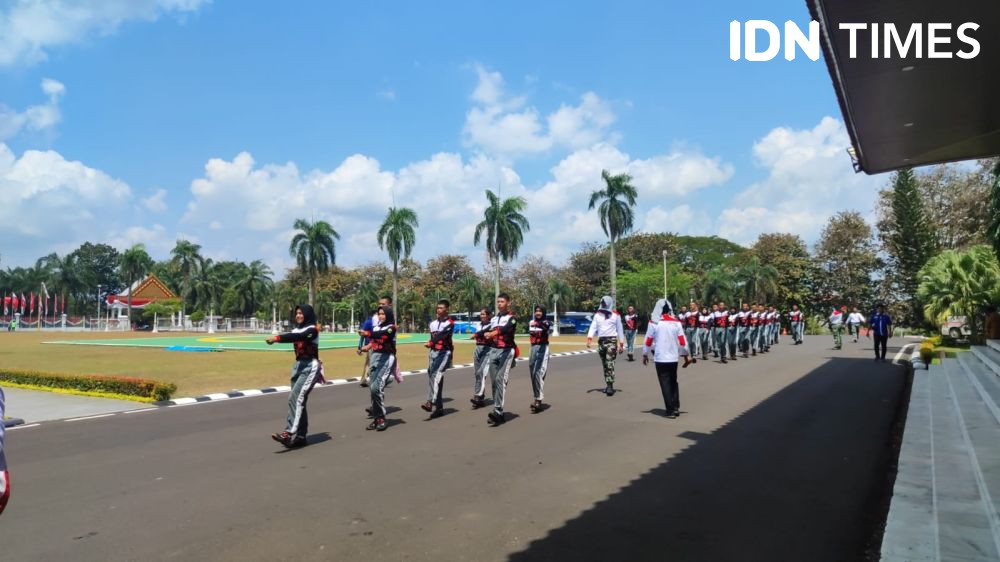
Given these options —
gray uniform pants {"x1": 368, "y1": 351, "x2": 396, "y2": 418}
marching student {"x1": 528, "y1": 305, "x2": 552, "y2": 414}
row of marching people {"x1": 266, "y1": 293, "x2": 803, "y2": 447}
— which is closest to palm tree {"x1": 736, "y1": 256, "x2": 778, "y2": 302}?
row of marching people {"x1": 266, "y1": 293, "x2": 803, "y2": 447}

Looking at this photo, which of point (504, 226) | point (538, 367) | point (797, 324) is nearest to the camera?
point (538, 367)

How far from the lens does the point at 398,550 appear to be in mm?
4203

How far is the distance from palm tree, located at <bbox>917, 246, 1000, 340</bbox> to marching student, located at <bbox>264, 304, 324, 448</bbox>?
23.7 meters

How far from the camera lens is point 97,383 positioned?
41.6 feet

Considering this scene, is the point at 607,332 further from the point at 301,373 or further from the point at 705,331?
the point at 705,331

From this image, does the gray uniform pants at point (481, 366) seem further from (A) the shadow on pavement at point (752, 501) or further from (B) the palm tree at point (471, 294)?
(B) the palm tree at point (471, 294)

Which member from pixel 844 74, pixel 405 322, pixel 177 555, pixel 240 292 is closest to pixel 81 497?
pixel 177 555

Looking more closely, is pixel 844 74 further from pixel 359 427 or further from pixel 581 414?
pixel 359 427

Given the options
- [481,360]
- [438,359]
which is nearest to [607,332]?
[481,360]

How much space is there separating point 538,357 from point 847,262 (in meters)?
49.8

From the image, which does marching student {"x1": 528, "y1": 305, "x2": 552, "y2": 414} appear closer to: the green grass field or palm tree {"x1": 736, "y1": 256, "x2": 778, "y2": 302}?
the green grass field

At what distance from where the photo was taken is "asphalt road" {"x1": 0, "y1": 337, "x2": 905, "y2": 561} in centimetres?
430

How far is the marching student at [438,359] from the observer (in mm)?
9586

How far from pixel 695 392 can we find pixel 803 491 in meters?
6.62
